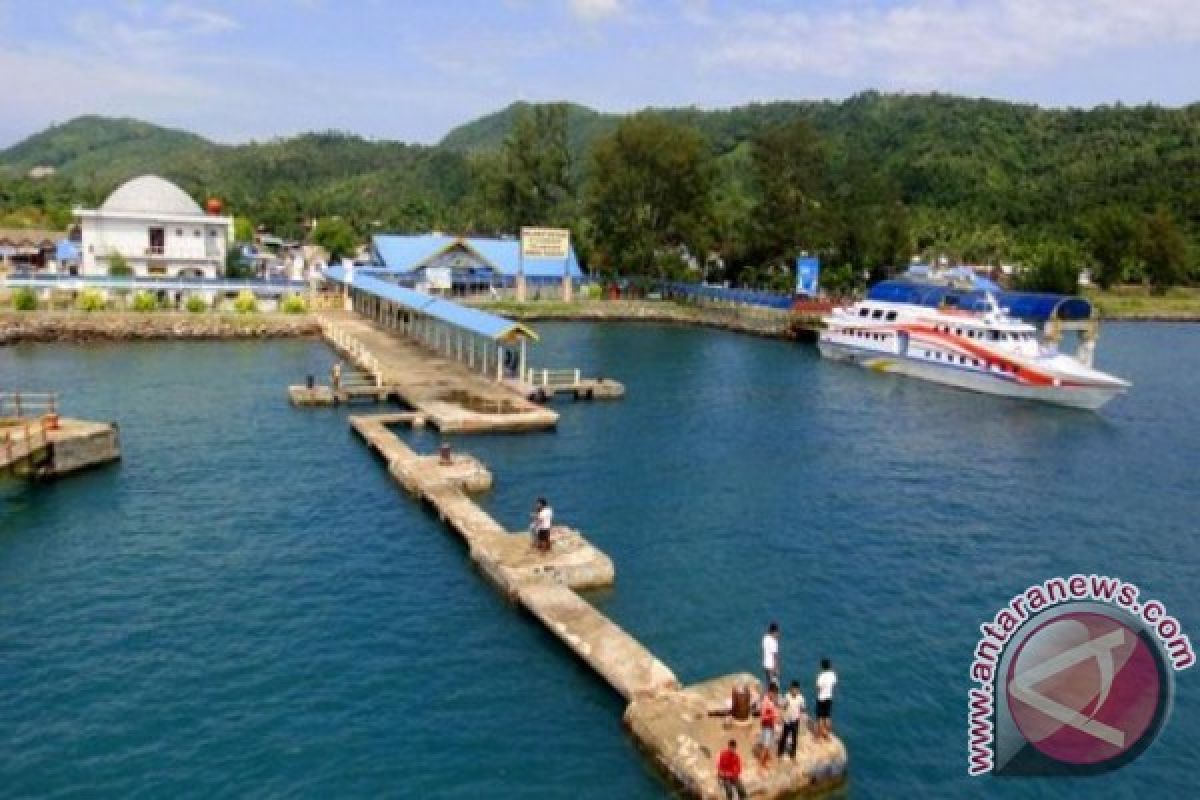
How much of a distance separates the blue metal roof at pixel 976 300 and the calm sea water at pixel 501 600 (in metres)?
20.0

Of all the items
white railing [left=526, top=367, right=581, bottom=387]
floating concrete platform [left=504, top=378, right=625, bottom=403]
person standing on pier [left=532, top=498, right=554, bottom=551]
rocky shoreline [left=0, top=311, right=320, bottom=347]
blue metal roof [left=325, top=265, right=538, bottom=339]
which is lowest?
person standing on pier [left=532, top=498, right=554, bottom=551]

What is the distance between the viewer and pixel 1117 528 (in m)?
33.7

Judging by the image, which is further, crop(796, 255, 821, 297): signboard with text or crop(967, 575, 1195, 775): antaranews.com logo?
crop(796, 255, 821, 297): signboard with text

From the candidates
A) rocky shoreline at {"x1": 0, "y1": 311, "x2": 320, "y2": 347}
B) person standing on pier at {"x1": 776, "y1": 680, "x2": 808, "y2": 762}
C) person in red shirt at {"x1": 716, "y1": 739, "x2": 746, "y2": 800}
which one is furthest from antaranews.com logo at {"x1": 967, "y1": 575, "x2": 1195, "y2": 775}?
rocky shoreline at {"x1": 0, "y1": 311, "x2": 320, "y2": 347}

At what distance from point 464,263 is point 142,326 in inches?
1501

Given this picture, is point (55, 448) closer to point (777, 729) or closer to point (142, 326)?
point (777, 729)

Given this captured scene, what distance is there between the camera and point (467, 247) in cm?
10525

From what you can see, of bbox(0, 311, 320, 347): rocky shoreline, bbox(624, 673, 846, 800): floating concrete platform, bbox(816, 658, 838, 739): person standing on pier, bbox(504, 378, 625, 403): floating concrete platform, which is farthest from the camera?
bbox(0, 311, 320, 347): rocky shoreline

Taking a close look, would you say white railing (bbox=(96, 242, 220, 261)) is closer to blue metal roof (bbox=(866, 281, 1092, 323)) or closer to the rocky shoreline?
the rocky shoreline

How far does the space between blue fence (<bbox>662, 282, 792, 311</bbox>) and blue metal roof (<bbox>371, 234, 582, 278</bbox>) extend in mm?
11611

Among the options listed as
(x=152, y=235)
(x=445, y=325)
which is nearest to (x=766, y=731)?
(x=445, y=325)

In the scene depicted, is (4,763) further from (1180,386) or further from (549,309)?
(549,309)

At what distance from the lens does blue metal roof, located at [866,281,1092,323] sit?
71438mm

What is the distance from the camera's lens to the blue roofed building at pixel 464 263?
338ft
